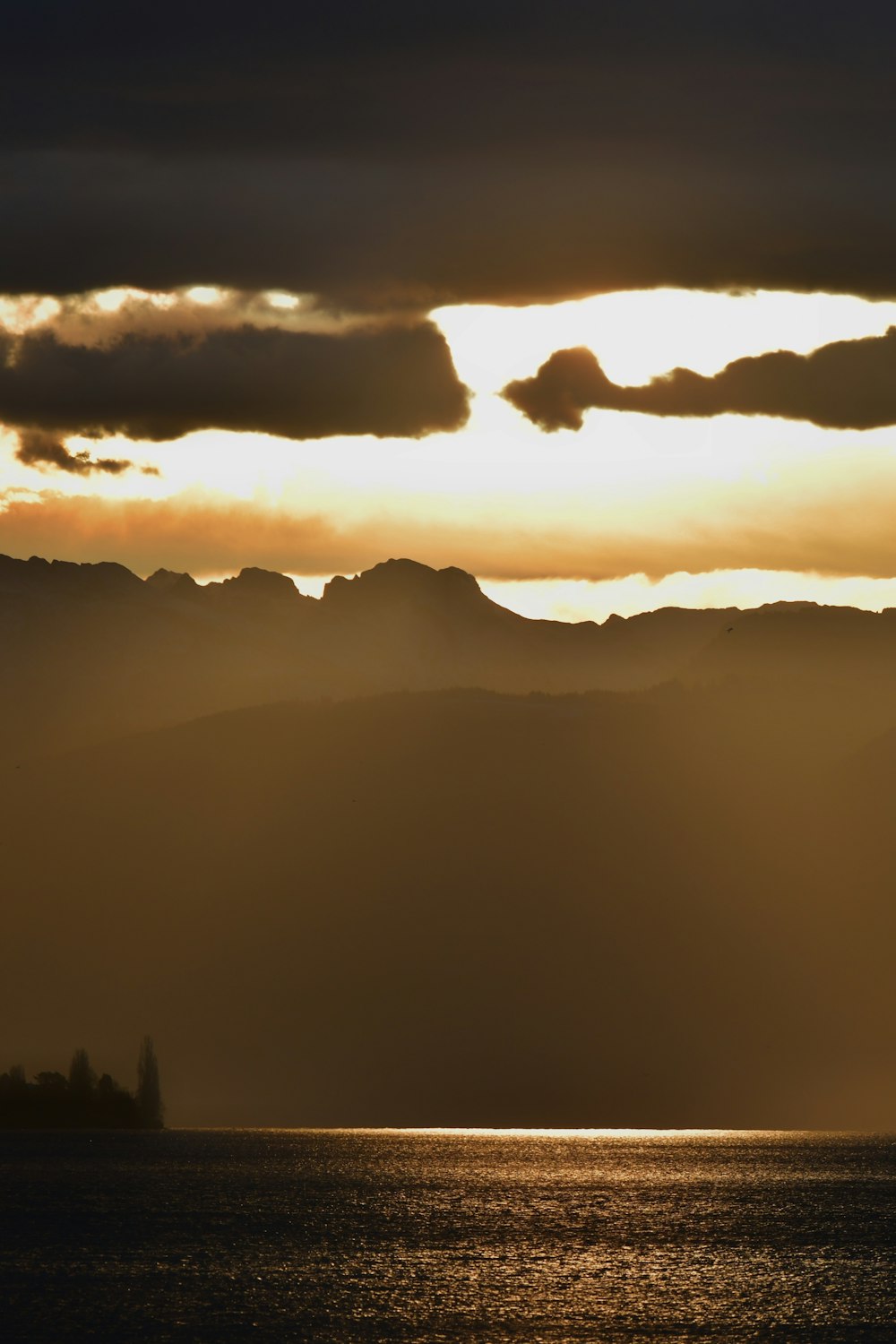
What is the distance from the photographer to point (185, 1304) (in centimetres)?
16938

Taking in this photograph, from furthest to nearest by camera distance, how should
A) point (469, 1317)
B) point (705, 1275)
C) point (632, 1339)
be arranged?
1. point (705, 1275)
2. point (469, 1317)
3. point (632, 1339)

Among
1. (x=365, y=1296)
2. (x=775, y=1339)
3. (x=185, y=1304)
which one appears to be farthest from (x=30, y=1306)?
(x=775, y=1339)

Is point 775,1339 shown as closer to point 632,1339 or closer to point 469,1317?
point 632,1339

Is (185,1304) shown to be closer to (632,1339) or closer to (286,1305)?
(286,1305)

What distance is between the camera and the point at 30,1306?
166500mm

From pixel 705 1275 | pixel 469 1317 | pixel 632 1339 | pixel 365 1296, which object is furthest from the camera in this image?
pixel 705 1275

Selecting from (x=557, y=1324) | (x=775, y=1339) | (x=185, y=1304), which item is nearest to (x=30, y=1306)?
(x=185, y=1304)

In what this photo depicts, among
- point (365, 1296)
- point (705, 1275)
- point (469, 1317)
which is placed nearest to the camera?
point (469, 1317)

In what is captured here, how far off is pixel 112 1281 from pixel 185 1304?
613 inches

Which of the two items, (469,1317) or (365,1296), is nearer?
(469,1317)

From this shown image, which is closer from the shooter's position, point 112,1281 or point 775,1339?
point 775,1339

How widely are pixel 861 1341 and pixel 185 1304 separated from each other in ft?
165

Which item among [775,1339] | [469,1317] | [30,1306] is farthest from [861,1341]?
[30,1306]

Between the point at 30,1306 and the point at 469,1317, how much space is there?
32392 millimetres
